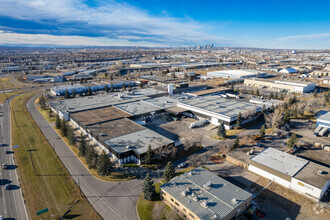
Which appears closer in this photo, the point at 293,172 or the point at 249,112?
the point at 293,172

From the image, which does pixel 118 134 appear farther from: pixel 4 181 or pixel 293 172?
pixel 293 172

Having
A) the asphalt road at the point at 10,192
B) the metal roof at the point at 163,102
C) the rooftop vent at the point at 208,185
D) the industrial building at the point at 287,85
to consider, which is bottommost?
the asphalt road at the point at 10,192

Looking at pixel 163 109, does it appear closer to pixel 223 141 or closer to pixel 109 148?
pixel 223 141

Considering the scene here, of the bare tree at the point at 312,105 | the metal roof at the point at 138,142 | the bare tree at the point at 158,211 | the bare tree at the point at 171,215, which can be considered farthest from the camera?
the bare tree at the point at 312,105

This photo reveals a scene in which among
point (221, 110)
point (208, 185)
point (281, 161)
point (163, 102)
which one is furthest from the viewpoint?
point (163, 102)

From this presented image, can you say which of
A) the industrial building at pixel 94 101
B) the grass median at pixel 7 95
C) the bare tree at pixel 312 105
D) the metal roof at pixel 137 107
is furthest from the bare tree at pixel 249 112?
the grass median at pixel 7 95

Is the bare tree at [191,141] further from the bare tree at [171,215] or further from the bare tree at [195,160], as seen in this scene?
the bare tree at [171,215]

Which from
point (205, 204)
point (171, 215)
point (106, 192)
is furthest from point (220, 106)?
point (106, 192)
